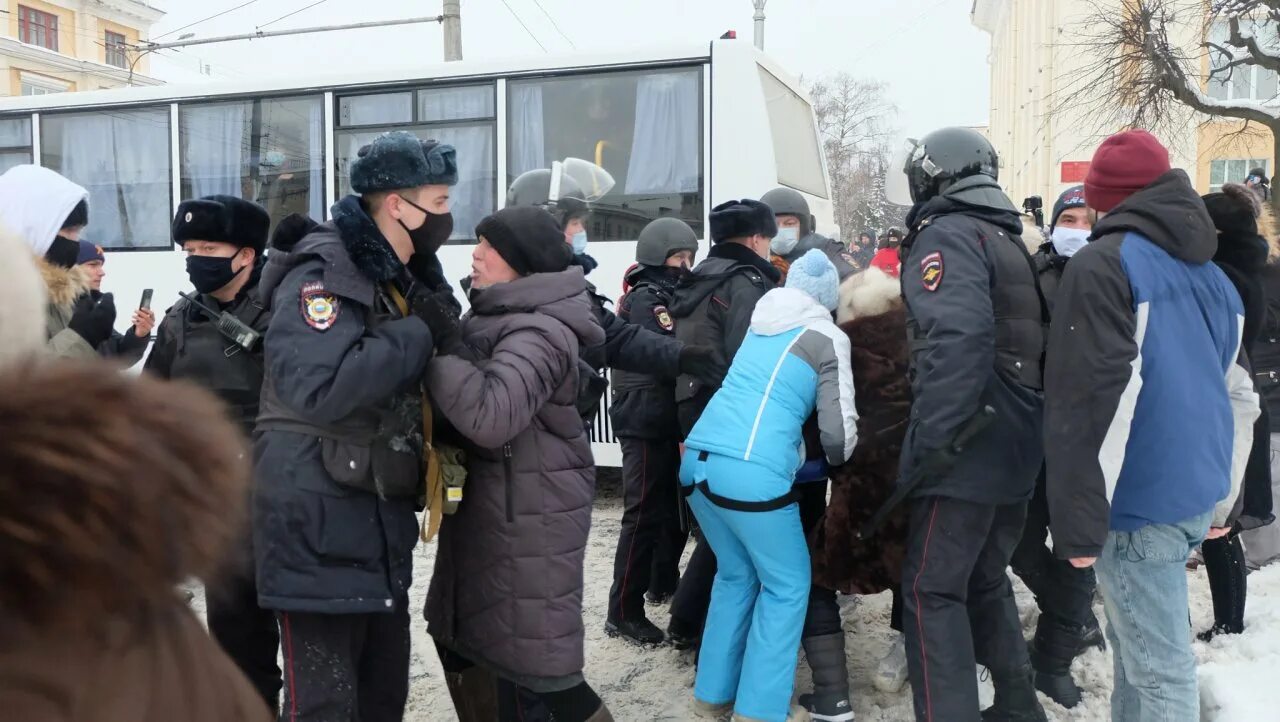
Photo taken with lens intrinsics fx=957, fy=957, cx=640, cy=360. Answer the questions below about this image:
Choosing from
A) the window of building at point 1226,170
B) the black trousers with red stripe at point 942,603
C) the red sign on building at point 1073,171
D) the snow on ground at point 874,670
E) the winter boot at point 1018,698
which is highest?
the window of building at point 1226,170

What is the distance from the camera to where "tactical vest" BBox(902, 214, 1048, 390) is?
300 cm

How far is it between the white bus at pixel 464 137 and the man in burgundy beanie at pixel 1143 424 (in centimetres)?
424

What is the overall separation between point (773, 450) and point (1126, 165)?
1.43m

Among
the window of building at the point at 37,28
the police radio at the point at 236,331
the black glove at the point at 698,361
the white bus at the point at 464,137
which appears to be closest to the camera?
the police radio at the point at 236,331

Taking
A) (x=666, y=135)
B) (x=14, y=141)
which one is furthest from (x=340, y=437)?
(x=14, y=141)

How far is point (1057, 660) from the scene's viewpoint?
3.69 m

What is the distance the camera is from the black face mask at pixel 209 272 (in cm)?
319

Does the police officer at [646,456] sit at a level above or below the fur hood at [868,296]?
below

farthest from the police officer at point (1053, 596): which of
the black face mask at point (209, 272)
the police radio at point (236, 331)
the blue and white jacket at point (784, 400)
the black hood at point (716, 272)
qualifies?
the black face mask at point (209, 272)

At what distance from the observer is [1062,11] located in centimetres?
2708

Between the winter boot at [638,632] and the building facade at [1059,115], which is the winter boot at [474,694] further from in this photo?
the building facade at [1059,115]

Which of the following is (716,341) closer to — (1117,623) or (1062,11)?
(1117,623)

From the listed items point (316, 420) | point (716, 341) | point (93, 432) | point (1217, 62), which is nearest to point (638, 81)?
point (716, 341)

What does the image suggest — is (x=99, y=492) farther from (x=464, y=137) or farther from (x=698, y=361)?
(x=464, y=137)
